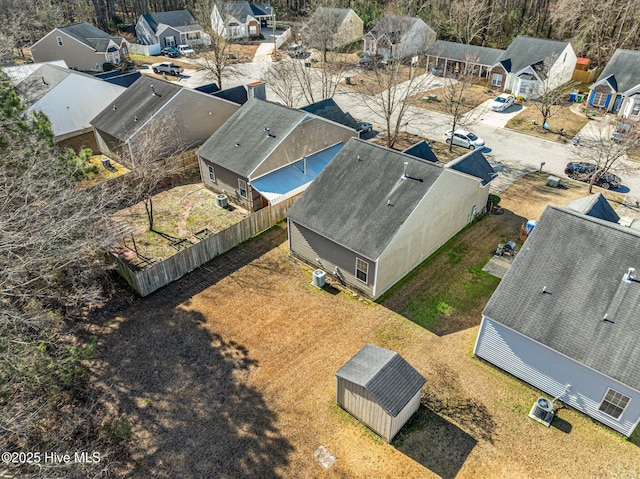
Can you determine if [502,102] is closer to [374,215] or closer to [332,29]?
[332,29]

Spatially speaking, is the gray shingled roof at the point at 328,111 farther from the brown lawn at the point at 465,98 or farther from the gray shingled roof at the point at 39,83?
the gray shingled roof at the point at 39,83

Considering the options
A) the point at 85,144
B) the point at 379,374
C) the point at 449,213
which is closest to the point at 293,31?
the point at 85,144

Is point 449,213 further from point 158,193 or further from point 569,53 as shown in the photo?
point 569,53

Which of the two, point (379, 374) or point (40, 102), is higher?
point (40, 102)

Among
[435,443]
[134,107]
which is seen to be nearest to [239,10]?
[134,107]

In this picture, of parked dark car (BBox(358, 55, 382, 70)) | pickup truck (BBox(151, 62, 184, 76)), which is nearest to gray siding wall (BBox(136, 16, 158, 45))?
pickup truck (BBox(151, 62, 184, 76))
